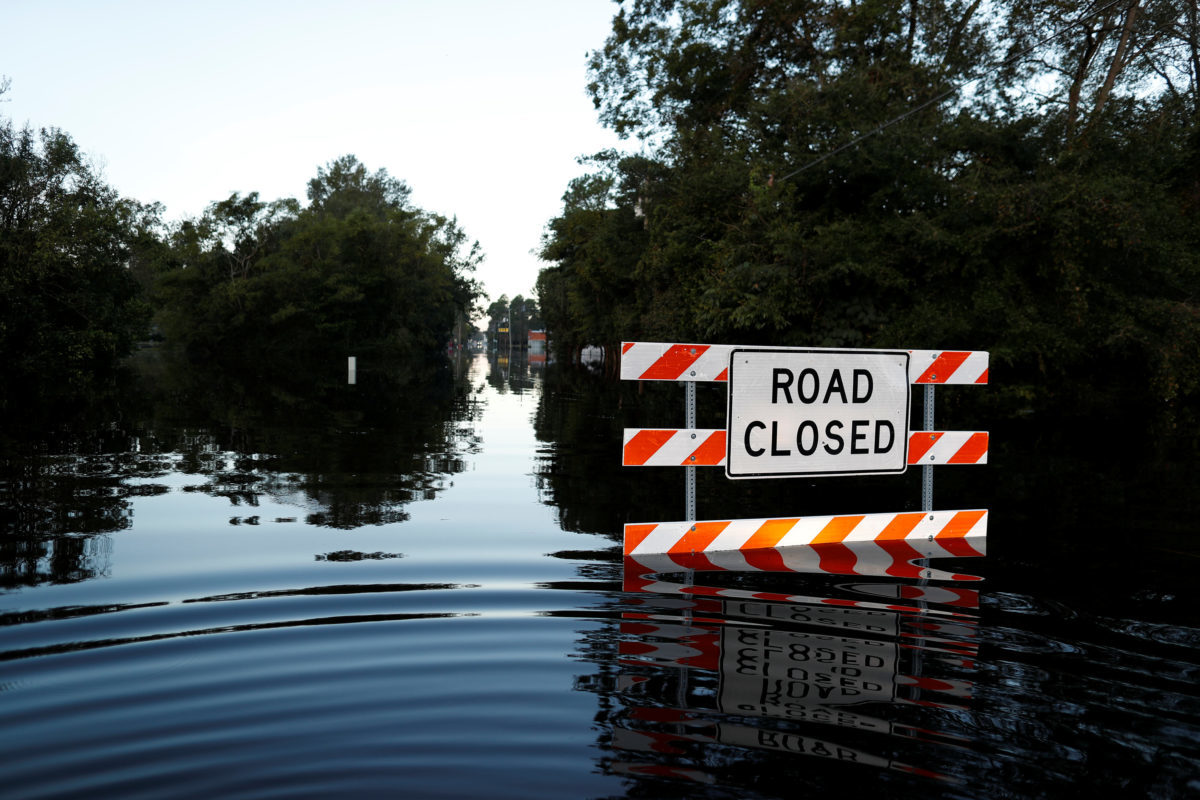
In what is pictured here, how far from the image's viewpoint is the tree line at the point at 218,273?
1353 inches

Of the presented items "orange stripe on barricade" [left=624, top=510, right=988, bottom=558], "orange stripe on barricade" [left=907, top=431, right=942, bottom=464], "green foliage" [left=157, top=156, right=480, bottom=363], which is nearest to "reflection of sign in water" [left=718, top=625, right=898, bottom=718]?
"orange stripe on barricade" [left=624, top=510, right=988, bottom=558]

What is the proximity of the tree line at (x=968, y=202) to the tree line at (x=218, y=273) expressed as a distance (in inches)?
895

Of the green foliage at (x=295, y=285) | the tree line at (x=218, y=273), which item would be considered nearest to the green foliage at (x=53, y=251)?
the tree line at (x=218, y=273)

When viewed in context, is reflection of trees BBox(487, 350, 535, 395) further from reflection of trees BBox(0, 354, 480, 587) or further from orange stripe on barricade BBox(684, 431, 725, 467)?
orange stripe on barricade BBox(684, 431, 725, 467)

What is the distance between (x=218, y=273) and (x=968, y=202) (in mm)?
59780

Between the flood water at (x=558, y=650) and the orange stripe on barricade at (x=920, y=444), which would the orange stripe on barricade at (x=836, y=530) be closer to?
the flood water at (x=558, y=650)

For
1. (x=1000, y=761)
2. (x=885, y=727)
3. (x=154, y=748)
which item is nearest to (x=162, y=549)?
(x=154, y=748)

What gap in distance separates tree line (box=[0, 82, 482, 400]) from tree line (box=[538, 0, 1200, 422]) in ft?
74.6

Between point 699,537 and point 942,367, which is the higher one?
point 942,367

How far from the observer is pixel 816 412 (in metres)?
7.29

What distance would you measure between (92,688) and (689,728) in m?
2.56

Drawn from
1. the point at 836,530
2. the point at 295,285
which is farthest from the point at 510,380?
the point at 836,530

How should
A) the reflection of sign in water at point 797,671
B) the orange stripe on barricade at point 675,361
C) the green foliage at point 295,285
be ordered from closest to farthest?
the reflection of sign in water at point 797,671 → the orange stripe on barricade at point 675,361 → the green foliage at point 295,285

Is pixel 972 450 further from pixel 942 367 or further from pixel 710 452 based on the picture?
pixel 710 452
